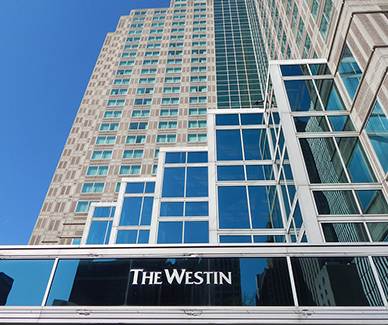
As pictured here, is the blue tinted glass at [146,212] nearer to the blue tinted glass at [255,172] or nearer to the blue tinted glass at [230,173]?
the blue tinted glass at [230,173]

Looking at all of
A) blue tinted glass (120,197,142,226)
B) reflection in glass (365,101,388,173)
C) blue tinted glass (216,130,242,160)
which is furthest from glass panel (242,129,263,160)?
blue tinted glass (120,197,142,226)

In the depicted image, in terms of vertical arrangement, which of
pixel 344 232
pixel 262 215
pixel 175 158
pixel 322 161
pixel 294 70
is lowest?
pixel 344 232

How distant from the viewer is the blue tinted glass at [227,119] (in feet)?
72.9

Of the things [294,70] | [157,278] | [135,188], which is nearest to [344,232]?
[157,278]

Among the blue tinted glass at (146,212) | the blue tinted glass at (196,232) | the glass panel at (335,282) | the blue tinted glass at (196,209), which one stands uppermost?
the blue tinted glass at (146,212)

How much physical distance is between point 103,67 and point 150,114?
55.5 ft

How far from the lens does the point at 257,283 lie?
8711 millimetres

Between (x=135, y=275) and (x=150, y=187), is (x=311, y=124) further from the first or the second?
(x=150, y=187)

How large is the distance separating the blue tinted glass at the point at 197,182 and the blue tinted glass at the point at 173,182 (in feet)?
1.47

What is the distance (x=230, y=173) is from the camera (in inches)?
767

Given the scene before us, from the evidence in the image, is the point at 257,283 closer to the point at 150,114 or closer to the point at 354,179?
the point at 354,179

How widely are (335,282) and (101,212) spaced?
26.7 meters

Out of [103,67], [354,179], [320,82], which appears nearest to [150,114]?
[103,67]

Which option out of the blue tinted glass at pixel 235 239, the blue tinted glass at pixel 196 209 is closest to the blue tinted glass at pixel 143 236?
the blue tinted glass at pixel 196 209
